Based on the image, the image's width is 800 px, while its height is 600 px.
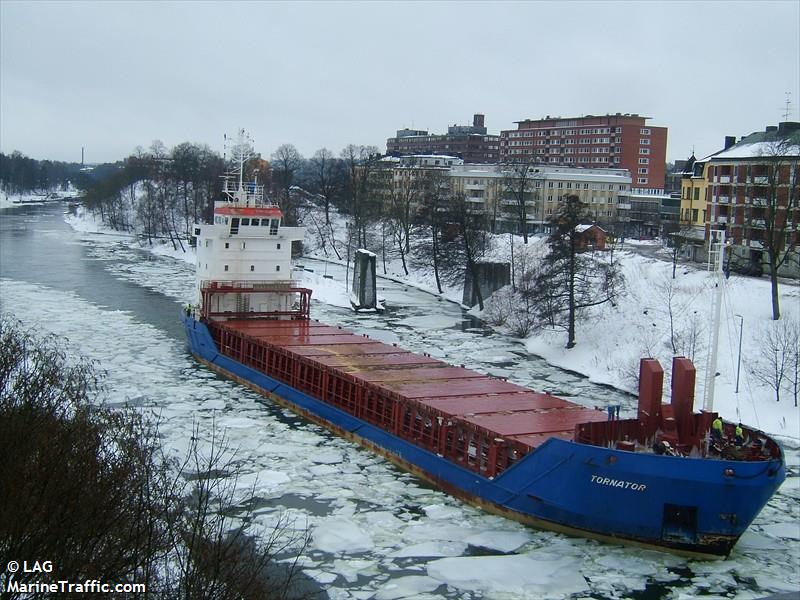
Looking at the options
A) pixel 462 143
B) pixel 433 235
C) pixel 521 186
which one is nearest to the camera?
pixel 433 235

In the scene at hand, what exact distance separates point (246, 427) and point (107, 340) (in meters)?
12.0

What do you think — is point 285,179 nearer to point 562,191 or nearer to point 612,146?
point 562,191

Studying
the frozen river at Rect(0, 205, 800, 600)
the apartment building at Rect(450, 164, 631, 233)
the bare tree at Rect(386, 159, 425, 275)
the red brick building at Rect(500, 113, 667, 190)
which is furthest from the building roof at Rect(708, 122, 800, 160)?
the red brick building at Rect(500, 113, 667, 190)

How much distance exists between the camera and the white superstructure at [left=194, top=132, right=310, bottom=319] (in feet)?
98.5

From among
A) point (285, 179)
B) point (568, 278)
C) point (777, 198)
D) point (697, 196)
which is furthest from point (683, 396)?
point (285, 179)

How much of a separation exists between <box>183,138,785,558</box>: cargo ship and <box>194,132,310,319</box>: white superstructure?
12.7 ft

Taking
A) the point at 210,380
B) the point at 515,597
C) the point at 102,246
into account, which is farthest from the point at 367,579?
the point at 102,246

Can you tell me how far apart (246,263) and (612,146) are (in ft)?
223

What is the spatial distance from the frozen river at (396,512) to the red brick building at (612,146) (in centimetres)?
6089

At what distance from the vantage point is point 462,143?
127125mm

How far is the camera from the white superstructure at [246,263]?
30.0 meters

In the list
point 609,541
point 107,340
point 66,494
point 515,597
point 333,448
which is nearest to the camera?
point 66,494

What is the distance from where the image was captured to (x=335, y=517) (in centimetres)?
1503

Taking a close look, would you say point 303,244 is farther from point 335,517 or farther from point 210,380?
point 335,517
